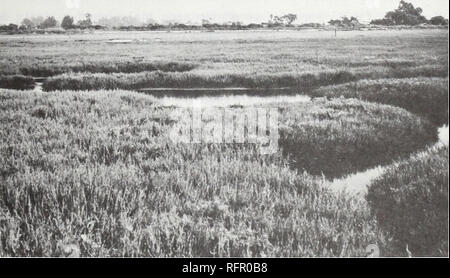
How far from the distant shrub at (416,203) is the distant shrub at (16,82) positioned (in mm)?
11455

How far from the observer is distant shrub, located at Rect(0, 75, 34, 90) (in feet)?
42.4

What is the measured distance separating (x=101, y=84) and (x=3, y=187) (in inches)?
432

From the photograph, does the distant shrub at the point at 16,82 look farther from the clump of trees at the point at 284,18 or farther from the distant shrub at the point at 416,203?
the distant shrub at the point at 416,203

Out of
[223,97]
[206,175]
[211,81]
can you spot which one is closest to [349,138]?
[206,175]

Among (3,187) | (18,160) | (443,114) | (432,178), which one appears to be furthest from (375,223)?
(18,160)

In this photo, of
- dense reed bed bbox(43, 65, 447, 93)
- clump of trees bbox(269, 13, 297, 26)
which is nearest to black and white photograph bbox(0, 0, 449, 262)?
dense reed bed bbox(43, 65, 447, 93)

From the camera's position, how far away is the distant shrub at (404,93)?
916cm

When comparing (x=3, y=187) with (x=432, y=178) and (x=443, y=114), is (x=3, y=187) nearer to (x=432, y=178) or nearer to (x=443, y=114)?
(x=432, y=178)

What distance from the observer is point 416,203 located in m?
5.79

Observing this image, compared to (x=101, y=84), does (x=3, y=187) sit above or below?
below

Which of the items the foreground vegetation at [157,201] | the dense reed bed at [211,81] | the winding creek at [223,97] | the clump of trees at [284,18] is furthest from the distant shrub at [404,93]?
the foreground vegetation at [157,201]

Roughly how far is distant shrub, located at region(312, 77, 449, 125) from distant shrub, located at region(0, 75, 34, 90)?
32.3 feet
